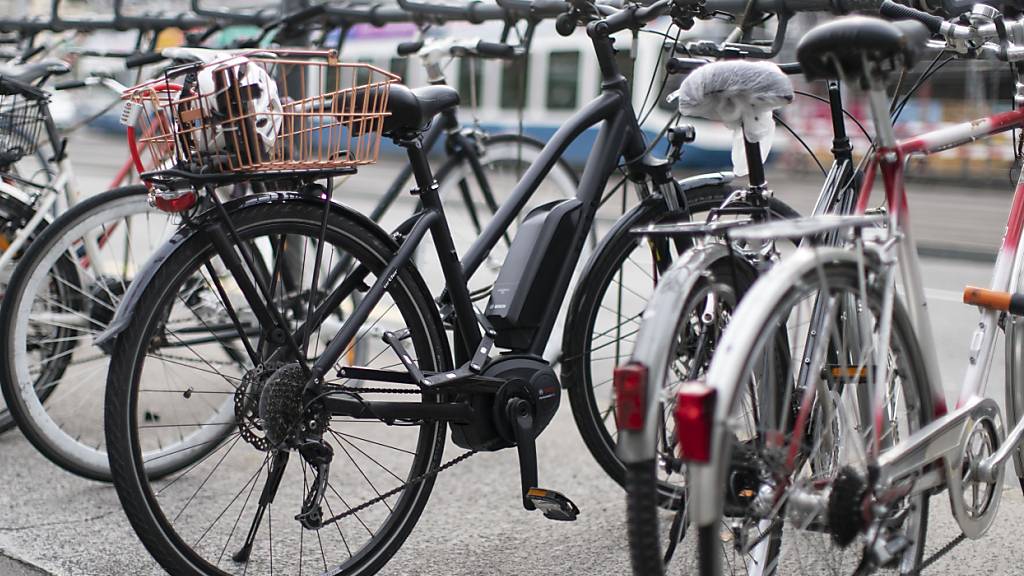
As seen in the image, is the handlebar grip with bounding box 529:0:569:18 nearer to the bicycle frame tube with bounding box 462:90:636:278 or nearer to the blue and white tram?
the bicycle frame tube with bounding box 462:90:636:278

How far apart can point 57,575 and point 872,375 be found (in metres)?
2.03

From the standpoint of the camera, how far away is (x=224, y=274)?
280 centimetres

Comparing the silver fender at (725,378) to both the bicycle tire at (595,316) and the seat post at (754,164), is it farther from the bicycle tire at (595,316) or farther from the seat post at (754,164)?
the bicycle tire at (595,316)

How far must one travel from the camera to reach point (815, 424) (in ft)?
7.82

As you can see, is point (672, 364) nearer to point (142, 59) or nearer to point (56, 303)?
point (56, 303)

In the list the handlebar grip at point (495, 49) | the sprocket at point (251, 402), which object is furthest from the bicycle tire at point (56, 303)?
the handlebar grip at point (495, 49)

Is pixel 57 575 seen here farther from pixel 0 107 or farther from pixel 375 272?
pixel 0 107

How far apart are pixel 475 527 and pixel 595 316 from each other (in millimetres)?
734

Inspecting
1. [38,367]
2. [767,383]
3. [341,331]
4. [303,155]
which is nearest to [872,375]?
[767,383]

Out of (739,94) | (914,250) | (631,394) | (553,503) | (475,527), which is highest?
(739,94)

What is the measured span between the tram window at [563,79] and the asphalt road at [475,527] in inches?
622

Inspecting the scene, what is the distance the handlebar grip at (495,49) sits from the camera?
168 inches

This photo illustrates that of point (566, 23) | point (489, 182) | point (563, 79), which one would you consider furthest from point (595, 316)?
point (563, 79)

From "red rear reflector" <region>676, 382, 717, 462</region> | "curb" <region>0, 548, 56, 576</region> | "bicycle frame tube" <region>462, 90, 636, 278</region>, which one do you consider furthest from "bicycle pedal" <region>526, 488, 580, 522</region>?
"curb" <region>0, 548, 56, 576</region>
